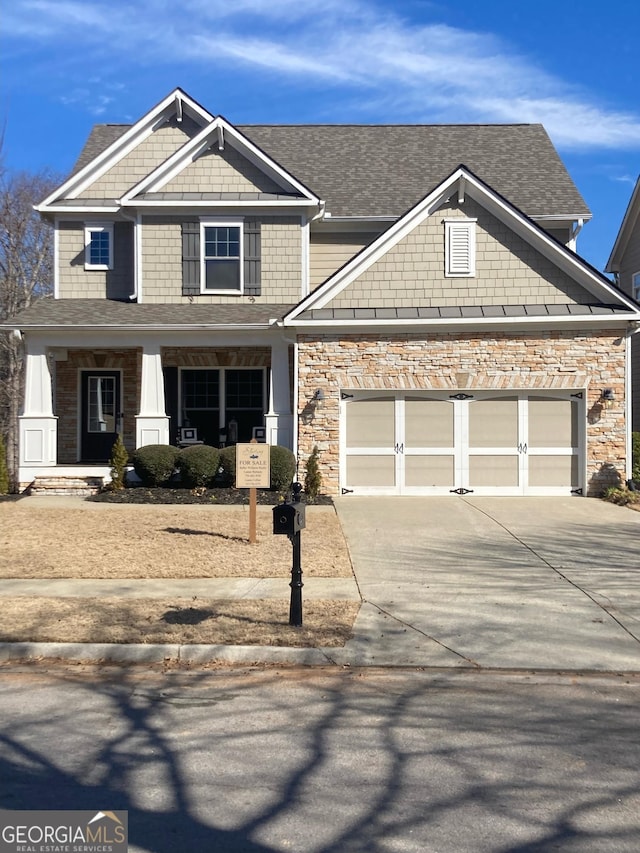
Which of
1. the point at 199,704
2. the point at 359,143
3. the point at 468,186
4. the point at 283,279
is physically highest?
the point at 359,143

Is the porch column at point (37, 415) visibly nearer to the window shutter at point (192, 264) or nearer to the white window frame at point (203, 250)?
the window shutter at point (192, 264)

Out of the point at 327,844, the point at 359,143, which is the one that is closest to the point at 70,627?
the point at 327,844

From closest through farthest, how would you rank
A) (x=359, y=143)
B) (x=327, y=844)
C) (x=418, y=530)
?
(x=327, y=844) → (x=418, y=530) → (x=359, y=143)

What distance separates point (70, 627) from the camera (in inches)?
294

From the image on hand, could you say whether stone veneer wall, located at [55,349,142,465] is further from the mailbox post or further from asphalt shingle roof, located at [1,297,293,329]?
the mailbox post

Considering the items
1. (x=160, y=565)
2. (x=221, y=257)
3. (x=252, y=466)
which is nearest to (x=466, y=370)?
(x=221, y=257)

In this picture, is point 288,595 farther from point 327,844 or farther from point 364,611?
point 327,844

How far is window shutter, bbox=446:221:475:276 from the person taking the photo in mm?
17188

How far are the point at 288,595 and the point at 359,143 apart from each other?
59.6 feet

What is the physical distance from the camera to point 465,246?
17.2 metres

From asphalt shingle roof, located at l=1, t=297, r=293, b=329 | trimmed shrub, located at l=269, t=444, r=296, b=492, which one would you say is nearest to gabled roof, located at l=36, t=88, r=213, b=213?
asphalt shingle roof, located at l=1, t=297, r=293, b=329

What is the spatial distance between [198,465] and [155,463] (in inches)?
36.5

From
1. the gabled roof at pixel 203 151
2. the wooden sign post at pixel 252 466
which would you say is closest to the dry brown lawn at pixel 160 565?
the wooden sign post at pixel 252 466

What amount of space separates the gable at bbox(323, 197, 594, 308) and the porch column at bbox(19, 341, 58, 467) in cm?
646
